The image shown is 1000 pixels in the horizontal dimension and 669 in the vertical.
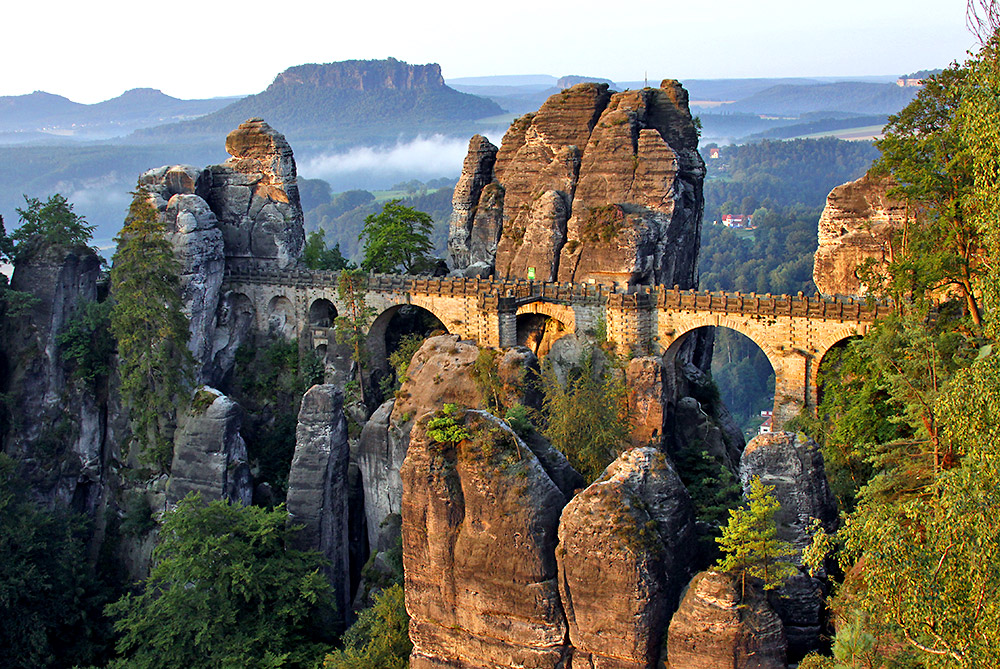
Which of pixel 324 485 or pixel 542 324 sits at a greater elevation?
pixel 542 324

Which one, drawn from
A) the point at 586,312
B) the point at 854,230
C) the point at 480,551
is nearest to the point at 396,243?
the point at 586,312

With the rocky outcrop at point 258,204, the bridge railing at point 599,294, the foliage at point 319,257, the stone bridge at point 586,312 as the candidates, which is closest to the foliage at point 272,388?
the stone bridge at point 586,312

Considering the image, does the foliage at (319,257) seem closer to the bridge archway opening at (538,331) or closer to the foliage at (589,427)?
the bridge archway opening at (538,331)

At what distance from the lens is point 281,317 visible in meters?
45.3

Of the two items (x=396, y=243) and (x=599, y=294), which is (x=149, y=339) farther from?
(x=599, y=294)

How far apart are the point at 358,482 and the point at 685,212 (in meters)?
19.5

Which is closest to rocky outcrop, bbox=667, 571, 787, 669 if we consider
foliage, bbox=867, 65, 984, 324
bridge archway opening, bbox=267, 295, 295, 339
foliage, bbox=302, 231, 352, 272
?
foliage, bbox=867, 65, 984, 324

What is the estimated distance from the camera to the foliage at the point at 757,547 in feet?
52.7

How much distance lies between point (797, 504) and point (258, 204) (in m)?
34.8

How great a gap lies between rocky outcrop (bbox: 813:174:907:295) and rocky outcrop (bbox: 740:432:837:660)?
53.6 feet

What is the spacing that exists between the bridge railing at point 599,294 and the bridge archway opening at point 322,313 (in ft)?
3.57

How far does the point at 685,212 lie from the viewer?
41469mm

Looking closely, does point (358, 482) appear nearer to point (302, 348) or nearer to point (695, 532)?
point (302, 348)

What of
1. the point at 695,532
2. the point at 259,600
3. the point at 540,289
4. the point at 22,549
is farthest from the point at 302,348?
the point at 695,532
